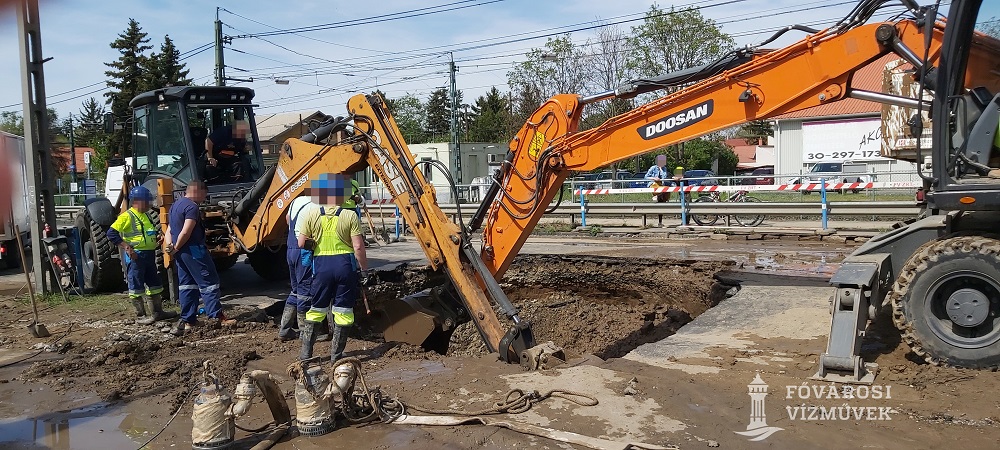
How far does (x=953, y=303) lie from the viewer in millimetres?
5359

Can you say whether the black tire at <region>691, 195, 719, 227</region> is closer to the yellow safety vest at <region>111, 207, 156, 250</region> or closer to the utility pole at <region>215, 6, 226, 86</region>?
the yellow safety vest at <region>111, 207, 156, 250</region>

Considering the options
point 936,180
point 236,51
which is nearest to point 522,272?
point 936,180

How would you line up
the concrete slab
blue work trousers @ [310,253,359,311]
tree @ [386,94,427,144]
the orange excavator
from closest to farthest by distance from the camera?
the orange excavator
the concrete slab
blue work trousers @ [310,253,359,311]
tree @ [386,94,427,144]

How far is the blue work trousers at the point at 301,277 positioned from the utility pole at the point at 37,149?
534 cm

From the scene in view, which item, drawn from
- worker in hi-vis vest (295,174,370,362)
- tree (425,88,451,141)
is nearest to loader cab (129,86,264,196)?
worker in hi-vis vest (295,174,370,362)

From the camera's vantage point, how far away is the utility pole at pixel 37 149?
10.5 m

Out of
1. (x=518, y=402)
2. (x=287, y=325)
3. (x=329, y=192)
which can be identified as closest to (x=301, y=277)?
(x=287, y=325)

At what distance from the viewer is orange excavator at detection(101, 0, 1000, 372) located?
5.38m

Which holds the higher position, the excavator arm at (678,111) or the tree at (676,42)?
the tree at (676,42)

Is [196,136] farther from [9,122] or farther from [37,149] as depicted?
[9,122]

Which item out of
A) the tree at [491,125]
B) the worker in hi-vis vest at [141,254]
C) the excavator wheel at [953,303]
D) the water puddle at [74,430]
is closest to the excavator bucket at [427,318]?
the worker in hi-vis vest at [141,254]

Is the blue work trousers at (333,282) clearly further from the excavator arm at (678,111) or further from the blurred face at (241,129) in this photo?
the blurred face at (241,129)

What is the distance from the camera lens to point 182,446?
15.7 ft

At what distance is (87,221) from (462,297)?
7378 mm
